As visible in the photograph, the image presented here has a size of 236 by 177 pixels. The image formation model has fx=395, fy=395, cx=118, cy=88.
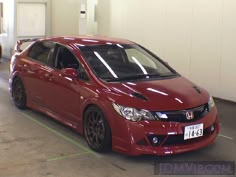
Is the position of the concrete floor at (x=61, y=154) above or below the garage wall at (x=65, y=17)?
below

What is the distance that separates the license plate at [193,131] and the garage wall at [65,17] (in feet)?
29.9

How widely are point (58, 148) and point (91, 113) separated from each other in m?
0.62

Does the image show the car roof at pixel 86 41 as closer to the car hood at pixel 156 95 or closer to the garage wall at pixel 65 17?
the car hood at pixel 156 95

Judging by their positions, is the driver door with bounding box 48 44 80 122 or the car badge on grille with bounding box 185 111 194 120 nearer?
the car badge on grille with bounding box 185 111 194 120

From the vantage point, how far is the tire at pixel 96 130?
451 centimetres

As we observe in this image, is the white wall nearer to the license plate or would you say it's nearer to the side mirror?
the side mirror

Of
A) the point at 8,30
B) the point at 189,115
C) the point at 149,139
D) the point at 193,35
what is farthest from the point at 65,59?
the point at 8,30

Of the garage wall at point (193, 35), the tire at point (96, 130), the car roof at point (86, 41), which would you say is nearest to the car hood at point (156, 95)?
the tire at point (96, 130)

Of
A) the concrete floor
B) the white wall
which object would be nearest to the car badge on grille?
the concrete floor

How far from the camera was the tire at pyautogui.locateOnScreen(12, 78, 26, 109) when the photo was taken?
6.54 metres

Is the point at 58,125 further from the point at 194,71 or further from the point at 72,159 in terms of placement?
the point at 194,71

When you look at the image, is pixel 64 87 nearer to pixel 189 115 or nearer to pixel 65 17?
pixel 189 115

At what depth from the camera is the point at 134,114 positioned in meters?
4.27

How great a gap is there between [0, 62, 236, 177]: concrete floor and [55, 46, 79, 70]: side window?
0.92 meters
